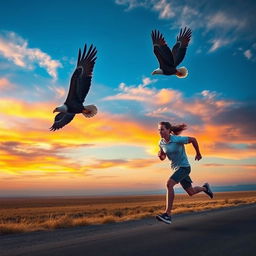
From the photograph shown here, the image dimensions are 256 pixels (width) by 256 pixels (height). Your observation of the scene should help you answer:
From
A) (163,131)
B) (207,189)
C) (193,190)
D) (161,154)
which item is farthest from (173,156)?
(207,189)

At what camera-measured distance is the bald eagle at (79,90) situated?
11234 millimetres

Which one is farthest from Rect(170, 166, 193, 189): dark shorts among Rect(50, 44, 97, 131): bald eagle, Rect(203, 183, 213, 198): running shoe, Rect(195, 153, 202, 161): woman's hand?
Rect(50, 44, 97, 131): bald eagle

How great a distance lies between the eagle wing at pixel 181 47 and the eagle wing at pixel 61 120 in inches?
138

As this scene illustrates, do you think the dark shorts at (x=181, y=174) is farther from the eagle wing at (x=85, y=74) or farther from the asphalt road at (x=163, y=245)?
the eagle wing at (x=85, y=74)

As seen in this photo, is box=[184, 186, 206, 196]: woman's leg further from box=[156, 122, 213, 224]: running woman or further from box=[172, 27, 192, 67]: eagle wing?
box=[172, 27, 192, 67]: eagle wing

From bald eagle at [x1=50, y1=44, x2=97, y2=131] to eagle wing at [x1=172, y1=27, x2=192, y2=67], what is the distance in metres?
2.44

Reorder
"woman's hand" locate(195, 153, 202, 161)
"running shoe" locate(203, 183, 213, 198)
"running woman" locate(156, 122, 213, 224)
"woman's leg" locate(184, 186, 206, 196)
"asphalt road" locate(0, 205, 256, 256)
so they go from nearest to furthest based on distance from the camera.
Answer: "asphalt road" locate(0, 205, 256, 256)
"woman's hand" locate(195, 153, 202, 161)
"running woman" locate(156, 122, 213, 224)
"woman's leg" locate(184, 186, 206, 196)
"running shoe" locate(203, 183, 213, 198)

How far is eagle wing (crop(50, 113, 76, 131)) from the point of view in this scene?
11481mm

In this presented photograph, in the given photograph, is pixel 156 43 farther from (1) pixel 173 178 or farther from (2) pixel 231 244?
(2) pixel 231 244

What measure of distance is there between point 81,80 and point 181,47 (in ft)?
11.3

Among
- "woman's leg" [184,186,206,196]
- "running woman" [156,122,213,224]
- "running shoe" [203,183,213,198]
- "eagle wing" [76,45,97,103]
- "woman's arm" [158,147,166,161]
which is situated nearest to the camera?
"running woman" [156,122,213,224]

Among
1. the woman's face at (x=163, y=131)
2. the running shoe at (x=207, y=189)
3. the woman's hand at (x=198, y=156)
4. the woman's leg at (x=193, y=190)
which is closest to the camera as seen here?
the woman's hand at (x=198, y=156)

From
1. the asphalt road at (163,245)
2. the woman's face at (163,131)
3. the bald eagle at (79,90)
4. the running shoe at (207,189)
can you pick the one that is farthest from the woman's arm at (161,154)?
the bald eagle at (79,90)

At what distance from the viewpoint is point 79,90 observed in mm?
11297
